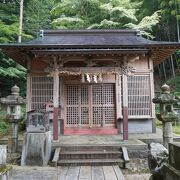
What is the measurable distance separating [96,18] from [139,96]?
12.0m

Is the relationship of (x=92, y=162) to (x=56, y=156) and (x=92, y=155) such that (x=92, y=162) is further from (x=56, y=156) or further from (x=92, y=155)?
(x=56, y=156)

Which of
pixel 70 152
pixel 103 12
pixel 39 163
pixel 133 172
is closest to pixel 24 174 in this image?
pixel 39 163

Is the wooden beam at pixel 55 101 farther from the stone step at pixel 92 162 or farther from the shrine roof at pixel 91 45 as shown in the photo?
the stone step at pixel 92 162

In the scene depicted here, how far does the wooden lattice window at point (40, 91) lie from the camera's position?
10.5 meters

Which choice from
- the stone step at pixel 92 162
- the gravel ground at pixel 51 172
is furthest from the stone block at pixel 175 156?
the stone step at pixel 92 162

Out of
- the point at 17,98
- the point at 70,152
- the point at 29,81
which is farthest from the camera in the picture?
the point at 29,81

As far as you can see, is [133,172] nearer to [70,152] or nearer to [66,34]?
[70,152]

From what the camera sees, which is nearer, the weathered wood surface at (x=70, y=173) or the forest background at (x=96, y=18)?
the weathered wood surface at (x=70, y=173)

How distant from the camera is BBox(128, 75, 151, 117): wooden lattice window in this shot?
10.6 m

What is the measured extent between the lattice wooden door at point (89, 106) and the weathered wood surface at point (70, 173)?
13.4 feet

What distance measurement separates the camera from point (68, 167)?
696cm

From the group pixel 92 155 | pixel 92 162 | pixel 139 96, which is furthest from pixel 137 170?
pixel 139 96

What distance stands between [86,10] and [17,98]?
1472 centimetres

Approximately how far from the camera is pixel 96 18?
2069 cm
